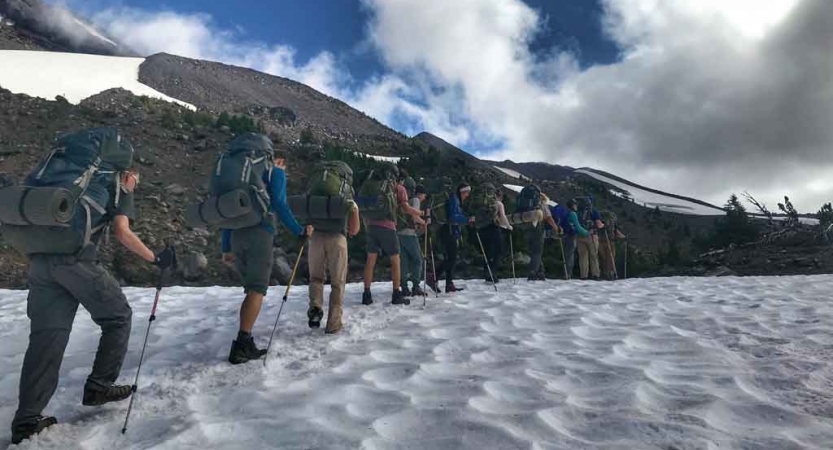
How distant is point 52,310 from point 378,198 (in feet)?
13.4

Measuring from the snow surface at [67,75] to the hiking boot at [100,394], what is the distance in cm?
4790

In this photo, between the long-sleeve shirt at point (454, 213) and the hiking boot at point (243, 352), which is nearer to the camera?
the hiking boot at point (243, 352)

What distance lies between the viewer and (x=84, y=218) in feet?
10.8

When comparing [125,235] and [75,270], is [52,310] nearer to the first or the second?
[75,270]

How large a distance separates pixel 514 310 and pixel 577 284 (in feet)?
12.9

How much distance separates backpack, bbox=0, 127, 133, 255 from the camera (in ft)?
9.94

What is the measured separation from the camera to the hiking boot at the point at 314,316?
5.77 m

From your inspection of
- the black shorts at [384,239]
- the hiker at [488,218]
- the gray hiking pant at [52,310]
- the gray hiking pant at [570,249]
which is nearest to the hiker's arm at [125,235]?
the gray hiking pant at [52,310]

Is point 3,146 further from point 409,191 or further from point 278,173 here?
point 278,173

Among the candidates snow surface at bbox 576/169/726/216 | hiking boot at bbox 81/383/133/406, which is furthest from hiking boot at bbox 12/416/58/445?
snow surface at bbox 576/169/726/216

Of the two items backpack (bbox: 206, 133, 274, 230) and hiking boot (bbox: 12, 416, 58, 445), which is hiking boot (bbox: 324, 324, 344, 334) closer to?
backpack (bbox: 206, 133, 274, 230)

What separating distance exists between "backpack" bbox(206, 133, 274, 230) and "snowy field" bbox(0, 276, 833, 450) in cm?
133

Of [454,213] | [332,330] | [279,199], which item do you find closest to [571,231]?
[454,213]

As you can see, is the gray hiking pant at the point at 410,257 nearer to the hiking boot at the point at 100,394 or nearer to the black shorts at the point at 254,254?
the black shorts at the point at 254,254
